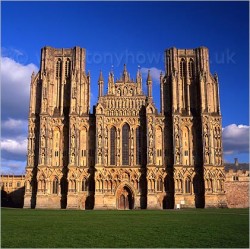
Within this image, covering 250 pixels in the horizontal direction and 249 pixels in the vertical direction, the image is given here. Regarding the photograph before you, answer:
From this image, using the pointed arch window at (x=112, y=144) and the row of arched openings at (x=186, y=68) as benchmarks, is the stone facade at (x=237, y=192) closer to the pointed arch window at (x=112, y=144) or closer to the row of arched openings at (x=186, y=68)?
the row of arched openings at (x=186, y=68)

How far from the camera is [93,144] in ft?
236

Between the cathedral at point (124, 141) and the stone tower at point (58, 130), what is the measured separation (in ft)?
0.58

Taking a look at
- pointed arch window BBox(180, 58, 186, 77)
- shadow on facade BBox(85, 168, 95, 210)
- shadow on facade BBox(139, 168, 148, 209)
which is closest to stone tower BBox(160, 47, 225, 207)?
pointed arch window BBox(180, 58, 186, 77)

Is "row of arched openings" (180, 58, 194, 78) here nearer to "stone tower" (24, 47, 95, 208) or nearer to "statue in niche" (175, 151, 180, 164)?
"statue in niche" (175, 151, 180, 164)

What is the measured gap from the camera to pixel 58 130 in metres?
72.8

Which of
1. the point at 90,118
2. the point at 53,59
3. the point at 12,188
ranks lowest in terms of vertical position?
the point at 12,188

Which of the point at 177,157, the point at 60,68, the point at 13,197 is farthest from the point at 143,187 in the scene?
the point at 13,197

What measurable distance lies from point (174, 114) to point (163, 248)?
2187 inches

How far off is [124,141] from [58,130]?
1234 cm

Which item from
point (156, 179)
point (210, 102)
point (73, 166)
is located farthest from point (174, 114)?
point (73, 166)

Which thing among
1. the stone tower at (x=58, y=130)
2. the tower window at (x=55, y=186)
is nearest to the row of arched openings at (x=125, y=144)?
the stone tower at (x=58, y=130)

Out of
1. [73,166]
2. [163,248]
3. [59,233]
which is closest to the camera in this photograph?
[163,248]

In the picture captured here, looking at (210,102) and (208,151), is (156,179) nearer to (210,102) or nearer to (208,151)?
(208,151)

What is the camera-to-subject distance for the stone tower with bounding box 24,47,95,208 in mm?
69125
